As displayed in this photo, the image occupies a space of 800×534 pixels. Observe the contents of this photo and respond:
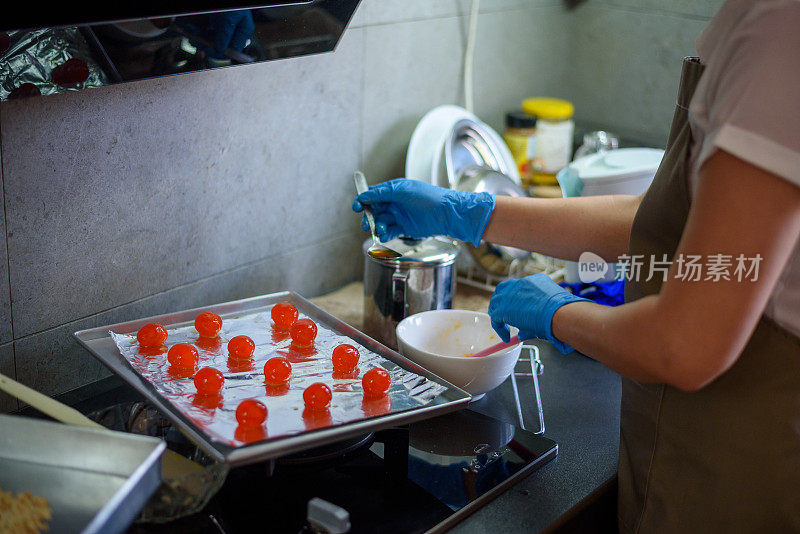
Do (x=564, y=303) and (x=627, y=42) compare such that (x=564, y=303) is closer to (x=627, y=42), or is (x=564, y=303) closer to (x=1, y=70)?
(x=1, y=70)

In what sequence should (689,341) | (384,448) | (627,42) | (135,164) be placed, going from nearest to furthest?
(689,341) → (384,448) → (135,164) → (627,42)

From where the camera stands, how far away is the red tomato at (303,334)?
3.67ft

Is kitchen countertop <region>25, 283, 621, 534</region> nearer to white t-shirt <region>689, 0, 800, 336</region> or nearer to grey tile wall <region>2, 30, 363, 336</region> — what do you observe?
grey tile wall <region>2, 30, 363, 336</region>

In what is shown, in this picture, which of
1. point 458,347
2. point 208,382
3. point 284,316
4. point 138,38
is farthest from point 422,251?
point 138,38

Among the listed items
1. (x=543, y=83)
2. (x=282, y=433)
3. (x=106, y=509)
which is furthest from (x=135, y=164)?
(x=543, y=83)

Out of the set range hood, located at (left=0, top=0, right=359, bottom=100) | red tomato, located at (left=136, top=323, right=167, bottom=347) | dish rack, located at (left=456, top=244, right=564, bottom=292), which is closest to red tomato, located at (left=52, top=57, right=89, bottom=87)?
range hood, located at (left=0, top=0, right=359, bottom=100)

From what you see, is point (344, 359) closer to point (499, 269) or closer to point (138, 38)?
point (138, 38)

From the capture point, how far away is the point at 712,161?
0.73 meters

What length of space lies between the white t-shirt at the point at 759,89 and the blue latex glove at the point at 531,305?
0.96ft

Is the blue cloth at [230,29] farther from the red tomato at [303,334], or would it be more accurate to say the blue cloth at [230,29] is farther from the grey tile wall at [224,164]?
the red tomato at [303,334]

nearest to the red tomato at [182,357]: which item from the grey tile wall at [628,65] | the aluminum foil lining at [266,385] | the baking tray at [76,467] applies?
the aluminum foil lining at [266,385]

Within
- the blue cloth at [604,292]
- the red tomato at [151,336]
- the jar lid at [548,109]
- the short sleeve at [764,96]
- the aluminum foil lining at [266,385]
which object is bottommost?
the blue cloth at [604,292]

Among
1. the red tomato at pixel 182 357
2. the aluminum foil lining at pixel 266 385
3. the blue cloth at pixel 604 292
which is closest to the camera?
the aluminum foil lining at pixel 266 385

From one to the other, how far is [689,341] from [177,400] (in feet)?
1.92
